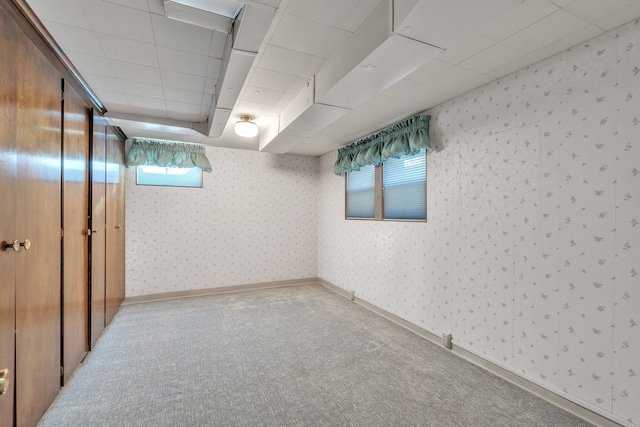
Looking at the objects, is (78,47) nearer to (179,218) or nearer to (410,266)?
(179,218)

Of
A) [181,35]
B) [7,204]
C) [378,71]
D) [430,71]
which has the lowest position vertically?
[7,204]

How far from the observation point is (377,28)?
163 centimetres

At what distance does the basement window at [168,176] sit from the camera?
4.27 m

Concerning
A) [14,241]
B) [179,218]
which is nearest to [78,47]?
[14,241]

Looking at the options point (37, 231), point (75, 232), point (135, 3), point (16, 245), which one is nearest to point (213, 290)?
point (75, 232)

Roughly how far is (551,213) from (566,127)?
1.89 feet

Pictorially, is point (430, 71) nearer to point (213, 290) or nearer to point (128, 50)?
point (128, 50)

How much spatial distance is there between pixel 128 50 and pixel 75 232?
1453mm

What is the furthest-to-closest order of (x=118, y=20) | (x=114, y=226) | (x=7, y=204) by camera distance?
1. (x=114, y=226)
2. (x=118, y=20)
3. (x=7, y=204)

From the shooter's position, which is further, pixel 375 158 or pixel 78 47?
pixel 375 158

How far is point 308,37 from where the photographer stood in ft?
6.16

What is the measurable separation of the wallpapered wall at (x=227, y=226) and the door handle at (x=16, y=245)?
288cm

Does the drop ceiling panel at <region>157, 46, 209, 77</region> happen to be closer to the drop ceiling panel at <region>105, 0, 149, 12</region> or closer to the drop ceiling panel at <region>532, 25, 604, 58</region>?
the drop ceiling panel at <region>105, 0, 149, 12</region>

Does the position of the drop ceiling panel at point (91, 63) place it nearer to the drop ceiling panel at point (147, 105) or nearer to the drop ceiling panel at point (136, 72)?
the drop ceiling panel at point (136, 72)
